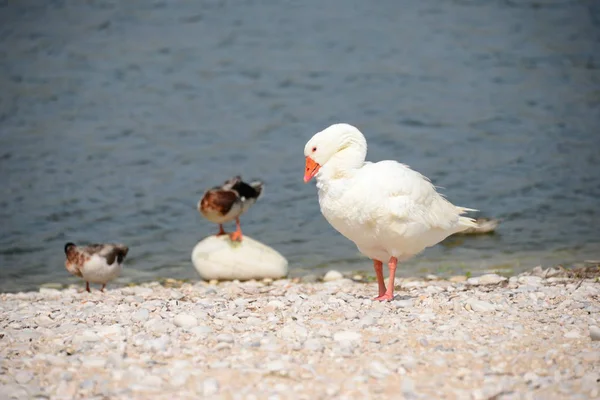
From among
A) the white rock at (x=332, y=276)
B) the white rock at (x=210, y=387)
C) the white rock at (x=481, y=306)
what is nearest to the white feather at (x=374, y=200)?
the white rock at (x=481, y=306)

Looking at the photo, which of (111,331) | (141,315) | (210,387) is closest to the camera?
(210,387)

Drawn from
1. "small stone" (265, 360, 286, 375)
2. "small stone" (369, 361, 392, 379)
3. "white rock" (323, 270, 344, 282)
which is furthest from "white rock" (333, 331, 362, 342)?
"white rock" (323, 270, 344, 282)

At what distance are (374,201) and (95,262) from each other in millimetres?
4243

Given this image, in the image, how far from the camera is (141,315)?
7.15m

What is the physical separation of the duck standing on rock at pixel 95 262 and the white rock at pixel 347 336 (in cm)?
482

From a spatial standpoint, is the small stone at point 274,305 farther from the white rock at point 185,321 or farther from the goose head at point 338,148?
the goose head at point 338,148

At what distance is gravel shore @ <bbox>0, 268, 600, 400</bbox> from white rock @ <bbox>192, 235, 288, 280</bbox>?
302 cm

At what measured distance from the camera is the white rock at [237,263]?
11234 millimetres

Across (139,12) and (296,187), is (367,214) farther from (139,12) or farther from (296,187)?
(139,12)

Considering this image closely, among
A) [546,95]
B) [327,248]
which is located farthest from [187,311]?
[546,95]

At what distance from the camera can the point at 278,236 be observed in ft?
43.3

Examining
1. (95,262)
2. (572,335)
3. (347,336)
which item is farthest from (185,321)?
(95,262)

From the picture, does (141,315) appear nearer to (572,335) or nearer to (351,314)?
(351,314)

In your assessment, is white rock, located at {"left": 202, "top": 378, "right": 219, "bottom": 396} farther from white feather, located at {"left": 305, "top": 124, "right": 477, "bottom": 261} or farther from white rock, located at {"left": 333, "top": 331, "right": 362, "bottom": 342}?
white feather, located at {"left": 305, "top": 124, "right": 477, "bottom": 261}
